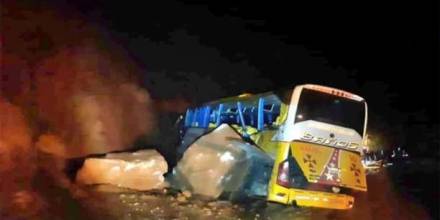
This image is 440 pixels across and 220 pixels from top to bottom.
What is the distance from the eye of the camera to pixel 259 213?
10969mm

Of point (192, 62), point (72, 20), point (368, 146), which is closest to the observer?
point (72, 20)

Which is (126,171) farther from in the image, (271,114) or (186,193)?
(271,114)

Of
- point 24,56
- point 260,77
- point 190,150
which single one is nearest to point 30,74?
point 24,56

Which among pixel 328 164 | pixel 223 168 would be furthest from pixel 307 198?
pixel 223 168

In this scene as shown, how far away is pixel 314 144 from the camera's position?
11086 millimetres

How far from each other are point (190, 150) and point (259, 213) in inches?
76.3

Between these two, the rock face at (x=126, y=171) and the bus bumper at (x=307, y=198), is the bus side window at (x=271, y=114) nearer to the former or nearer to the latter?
the bus bumper at (x=307, y=198)

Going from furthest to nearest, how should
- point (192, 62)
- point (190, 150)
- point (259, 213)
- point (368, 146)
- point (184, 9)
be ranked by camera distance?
point (368, 146), point (192, 62), point (184, 9), point (190, 150), point (259, 213)

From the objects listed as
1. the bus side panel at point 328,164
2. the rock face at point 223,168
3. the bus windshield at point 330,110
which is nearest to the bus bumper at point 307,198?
the bus side panel at point 328,164

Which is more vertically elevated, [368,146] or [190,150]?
→ [190,150]

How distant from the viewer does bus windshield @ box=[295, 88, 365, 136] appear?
11.0 m

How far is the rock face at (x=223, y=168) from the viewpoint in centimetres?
1146

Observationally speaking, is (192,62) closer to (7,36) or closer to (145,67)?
(145,67)

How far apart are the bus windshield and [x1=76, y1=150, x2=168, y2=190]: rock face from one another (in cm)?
306
